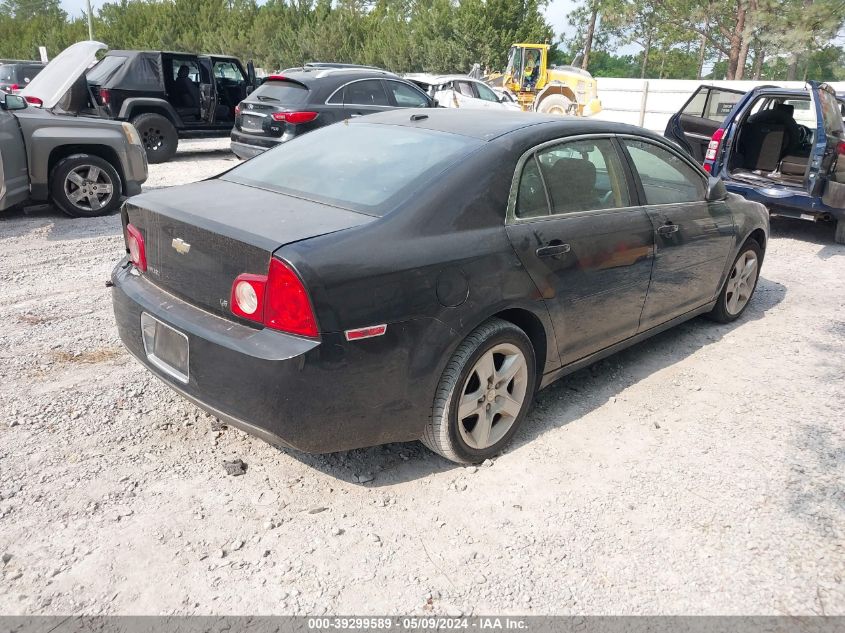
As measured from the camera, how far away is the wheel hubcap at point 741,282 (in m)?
5.24

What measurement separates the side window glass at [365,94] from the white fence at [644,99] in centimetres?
1028

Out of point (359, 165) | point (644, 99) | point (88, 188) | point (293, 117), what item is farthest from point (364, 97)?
point (644, 99)

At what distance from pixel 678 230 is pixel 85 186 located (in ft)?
22.1

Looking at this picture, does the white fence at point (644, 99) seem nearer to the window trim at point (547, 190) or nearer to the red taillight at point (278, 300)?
the window trim at point (547, 190)

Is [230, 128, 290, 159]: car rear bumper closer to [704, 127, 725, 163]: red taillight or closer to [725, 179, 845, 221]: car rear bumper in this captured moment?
[704, 127, 725, 163]: red taillight

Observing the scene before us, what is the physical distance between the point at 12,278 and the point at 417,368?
14.7 ft

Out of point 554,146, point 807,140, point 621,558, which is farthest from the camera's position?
point 807,140

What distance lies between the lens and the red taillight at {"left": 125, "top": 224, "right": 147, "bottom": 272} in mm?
3270

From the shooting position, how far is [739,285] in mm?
5355

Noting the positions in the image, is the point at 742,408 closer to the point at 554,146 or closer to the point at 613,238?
the point at 613,238

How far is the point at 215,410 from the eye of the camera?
2.84m

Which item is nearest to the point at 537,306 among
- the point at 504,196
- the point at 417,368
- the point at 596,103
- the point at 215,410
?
the point at 504,196

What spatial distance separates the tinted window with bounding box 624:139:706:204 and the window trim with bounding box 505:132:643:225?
0.12m

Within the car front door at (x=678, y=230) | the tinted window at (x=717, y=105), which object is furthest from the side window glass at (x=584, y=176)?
the tinted window at (x=717, y=105)
